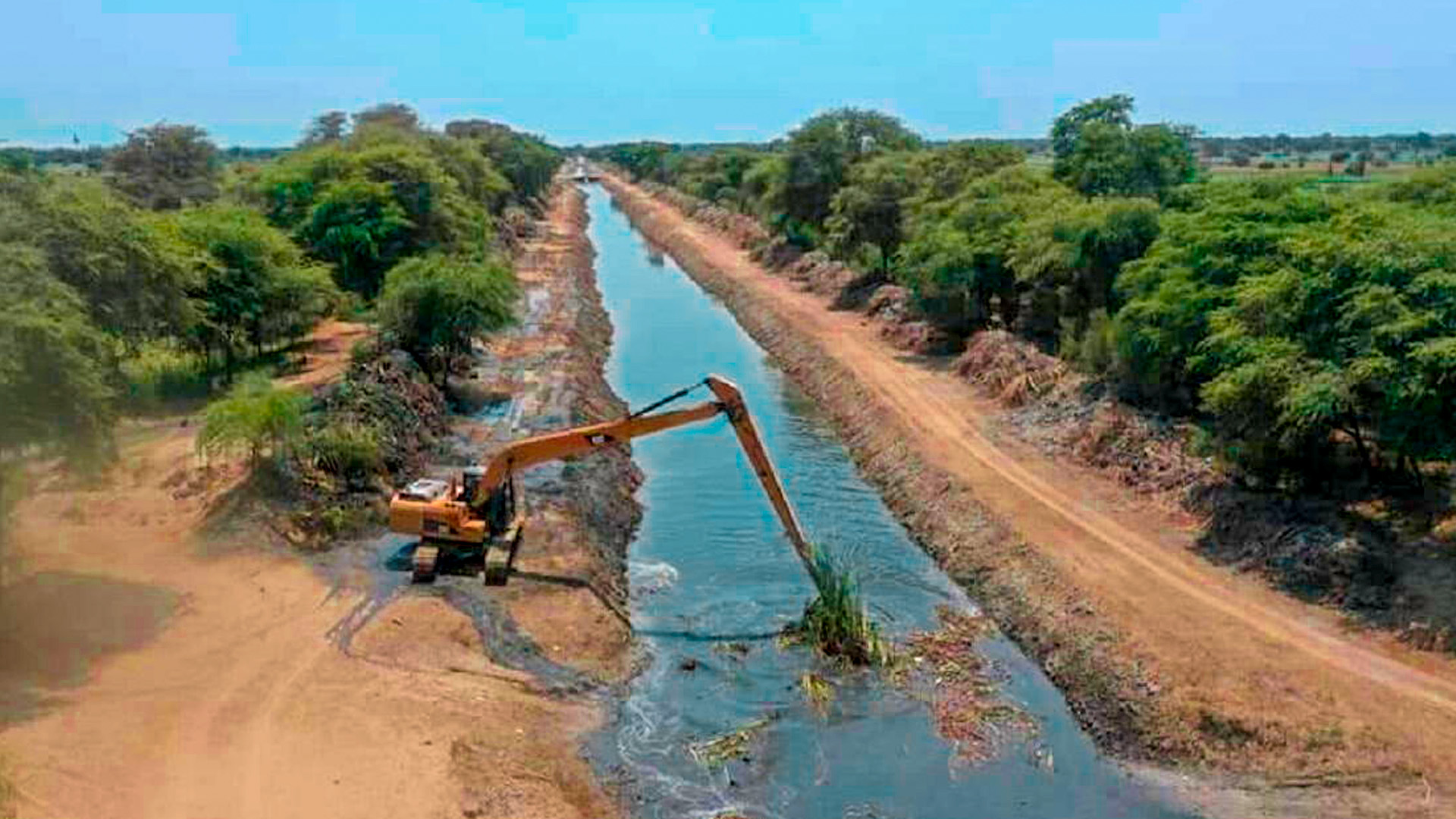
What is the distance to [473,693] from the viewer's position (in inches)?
785

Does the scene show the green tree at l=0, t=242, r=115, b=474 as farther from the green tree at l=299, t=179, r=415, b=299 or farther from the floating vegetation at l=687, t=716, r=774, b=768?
the green tree at l=299, t=179, r=415, b=299

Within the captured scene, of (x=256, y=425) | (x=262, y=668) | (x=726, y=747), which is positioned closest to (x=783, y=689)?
(x=726, y=747)

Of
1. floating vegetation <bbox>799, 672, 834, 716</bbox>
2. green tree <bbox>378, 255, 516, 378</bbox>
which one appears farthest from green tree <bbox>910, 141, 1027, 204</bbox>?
floating vegetation <bbox>799, 672, 834, 716</bbox>

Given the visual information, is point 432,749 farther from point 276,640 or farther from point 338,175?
point 338,175

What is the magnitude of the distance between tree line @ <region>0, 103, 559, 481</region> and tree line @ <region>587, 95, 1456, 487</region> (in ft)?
60.6

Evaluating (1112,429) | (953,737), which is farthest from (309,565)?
(1112,429)

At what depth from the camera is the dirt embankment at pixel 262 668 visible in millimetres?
16719

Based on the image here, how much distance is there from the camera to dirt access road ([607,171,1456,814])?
1853 cm

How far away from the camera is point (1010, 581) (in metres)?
25.8

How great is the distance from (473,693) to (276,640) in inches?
156

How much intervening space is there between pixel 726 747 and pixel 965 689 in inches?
184

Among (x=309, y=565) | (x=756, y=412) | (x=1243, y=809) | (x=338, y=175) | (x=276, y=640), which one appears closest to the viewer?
(x=1243, y=809)

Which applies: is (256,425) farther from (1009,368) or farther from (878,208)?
(878,208)

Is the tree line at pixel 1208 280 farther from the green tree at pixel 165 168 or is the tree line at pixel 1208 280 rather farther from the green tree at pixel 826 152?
the green tree at pixel 165 168
